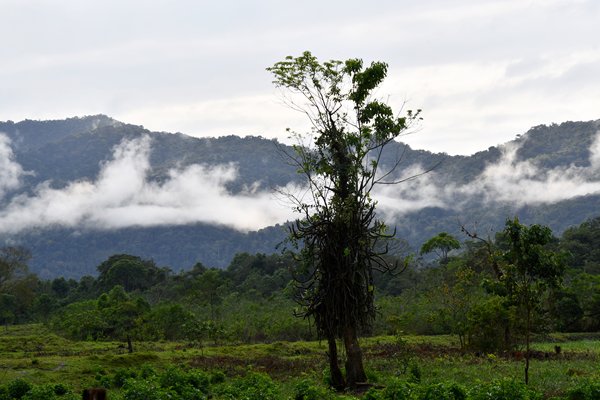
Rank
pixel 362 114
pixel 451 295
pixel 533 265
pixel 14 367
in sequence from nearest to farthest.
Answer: pixel 533 265 → pixel 362 114 → pixel 14 367 → pixel 451 295

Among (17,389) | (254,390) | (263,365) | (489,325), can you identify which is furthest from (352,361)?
(489,325)

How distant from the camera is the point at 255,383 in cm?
2520

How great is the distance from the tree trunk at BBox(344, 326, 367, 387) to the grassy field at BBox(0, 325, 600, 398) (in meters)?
1.47

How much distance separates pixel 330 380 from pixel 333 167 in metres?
8.34

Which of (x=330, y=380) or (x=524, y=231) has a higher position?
(x=524, y=231)

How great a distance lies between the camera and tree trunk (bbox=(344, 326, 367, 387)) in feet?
84.4

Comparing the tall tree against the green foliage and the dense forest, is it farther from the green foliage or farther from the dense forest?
the green foliage

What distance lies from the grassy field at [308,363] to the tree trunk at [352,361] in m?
1.47

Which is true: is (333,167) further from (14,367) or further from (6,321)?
(6,321)

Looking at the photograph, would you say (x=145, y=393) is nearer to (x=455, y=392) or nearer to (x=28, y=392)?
(x=28, y=392)

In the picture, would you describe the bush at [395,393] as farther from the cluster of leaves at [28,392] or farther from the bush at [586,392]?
the cluster of leaves at [28,392]

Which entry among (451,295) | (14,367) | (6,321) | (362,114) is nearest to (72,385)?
(14,367)

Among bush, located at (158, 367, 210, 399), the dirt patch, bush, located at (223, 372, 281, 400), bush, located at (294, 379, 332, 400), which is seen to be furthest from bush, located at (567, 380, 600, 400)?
the dirt patch

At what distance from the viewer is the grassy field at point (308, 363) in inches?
1071
